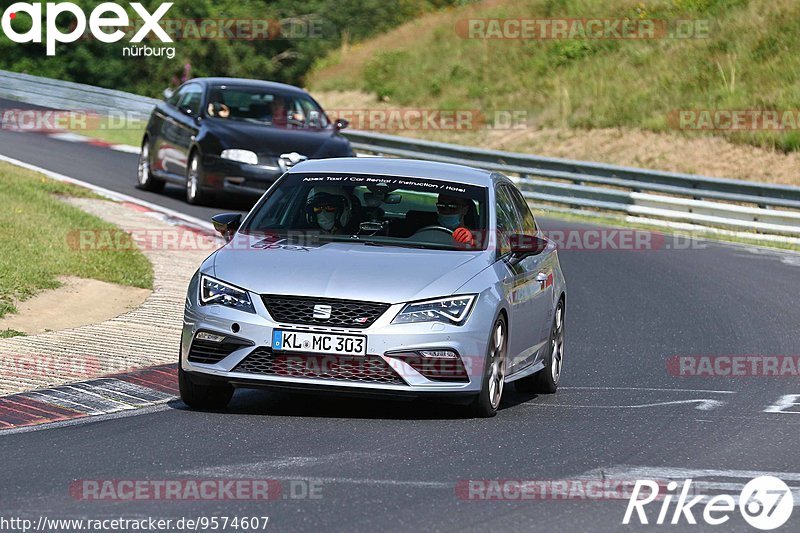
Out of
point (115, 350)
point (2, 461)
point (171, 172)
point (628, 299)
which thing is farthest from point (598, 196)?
point (2, 461)

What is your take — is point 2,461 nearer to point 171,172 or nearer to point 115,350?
point 115,350

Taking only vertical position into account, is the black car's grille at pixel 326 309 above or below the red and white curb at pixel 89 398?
above

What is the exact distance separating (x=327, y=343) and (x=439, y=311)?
70cm

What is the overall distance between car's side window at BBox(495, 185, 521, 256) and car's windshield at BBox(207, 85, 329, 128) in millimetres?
11635

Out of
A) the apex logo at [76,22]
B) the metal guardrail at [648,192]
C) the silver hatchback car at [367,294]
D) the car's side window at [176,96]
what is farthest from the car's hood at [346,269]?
the apex logo at [76,22]

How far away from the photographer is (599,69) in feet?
133

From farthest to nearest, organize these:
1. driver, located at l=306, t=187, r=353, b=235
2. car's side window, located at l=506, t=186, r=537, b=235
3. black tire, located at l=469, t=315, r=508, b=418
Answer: car's side window, located at l=506, t=186, r=537, b=235
driver, located at l=306, t=187, r=353, b=235
black tire, located at l=469, t=315, r=508, b=418

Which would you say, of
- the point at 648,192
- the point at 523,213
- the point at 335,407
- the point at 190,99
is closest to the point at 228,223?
the point at 335,407

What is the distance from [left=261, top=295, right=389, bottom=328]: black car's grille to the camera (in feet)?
30.1

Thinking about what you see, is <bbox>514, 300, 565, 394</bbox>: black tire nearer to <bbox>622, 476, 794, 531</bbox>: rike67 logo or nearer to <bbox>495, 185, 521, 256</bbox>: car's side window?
<bbox>495, 185, 521, 256</bbox>: car's side window

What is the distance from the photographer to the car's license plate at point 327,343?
360 inches

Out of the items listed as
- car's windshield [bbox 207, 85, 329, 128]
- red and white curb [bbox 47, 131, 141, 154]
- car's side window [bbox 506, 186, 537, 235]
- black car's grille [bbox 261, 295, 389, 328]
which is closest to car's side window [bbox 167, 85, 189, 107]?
car's windshield [bbox 207, 85, 329, 128]

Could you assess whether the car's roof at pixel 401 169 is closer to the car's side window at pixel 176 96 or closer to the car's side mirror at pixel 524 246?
the car's side mirror at pixel 524 246

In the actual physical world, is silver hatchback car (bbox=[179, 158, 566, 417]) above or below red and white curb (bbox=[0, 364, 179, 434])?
above
